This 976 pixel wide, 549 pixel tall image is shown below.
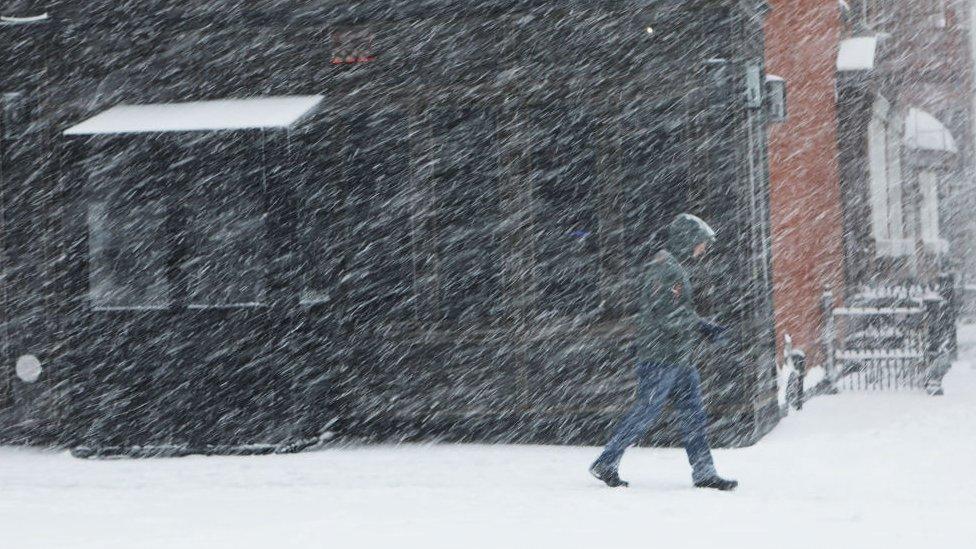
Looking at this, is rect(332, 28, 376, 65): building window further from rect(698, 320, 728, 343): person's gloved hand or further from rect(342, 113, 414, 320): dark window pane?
rect(698, 320, 728, 343): person's gloved hand

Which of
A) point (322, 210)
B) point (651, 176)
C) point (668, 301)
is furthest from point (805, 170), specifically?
point (668, 301)

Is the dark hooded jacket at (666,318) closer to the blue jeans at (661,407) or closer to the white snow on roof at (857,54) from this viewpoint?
the blue jeans at (661,407)

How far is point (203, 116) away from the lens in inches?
461

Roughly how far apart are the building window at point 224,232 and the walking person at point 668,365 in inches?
144

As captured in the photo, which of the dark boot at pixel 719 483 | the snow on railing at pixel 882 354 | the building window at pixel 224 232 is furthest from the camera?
the snow on railing at pixel 882 354

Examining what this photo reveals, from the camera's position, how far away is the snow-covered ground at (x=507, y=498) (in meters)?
7.97

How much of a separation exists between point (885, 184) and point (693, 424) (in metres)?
12.8

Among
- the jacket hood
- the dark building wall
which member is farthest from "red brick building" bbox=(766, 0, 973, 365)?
the jacket hood

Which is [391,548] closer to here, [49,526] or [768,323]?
[49,526]

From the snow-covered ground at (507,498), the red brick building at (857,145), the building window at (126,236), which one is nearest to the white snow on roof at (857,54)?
the red brick building at (857,145)

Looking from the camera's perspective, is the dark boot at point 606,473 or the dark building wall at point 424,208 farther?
the dark building wall at point 424,208

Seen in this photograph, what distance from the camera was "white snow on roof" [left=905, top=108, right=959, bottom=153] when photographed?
23.8 meters

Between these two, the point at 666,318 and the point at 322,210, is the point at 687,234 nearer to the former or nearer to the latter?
the point at 666,318

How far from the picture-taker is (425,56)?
39.3ft
